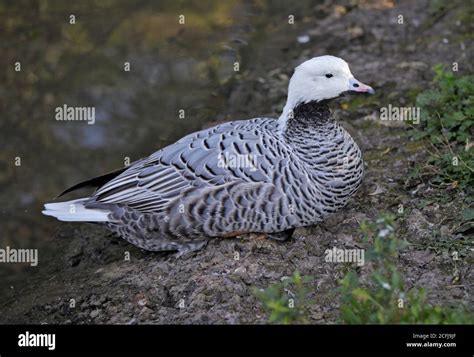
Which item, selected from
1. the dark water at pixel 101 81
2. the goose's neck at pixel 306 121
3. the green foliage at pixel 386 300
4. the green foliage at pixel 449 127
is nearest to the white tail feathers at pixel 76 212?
the dark water at pixel 101 81

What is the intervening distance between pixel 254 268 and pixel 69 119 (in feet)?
11.7

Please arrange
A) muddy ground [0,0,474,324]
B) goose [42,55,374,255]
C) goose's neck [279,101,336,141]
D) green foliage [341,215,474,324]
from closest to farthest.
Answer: green foliage [341,215,474,324] < muddy ground [0,0,474,324] < goose [42,55,374,255] < goose's neck [279,101,336,141]

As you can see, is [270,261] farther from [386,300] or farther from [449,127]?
[449,127]

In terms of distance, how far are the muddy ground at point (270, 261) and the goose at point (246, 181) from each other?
0.65 feet

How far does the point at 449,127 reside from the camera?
6.66 meters

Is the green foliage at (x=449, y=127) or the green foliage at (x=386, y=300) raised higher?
the green foliage at (x=449, y=127)

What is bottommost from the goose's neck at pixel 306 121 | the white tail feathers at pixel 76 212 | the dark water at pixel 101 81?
the white tail feathers at pixel 76 212

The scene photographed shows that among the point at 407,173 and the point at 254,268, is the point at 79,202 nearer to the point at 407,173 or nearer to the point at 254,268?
the point at 254,268

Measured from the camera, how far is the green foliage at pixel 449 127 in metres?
6.09

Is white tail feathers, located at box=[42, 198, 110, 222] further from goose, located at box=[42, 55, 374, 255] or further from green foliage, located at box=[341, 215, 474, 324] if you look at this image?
green foliage, located at box=[341, 215, 474, 324]

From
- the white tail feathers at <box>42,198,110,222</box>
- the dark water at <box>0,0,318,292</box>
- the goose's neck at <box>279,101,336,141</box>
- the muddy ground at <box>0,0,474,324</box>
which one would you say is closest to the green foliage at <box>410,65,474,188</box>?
the muddy ground at <box>0,0,474,324</box>

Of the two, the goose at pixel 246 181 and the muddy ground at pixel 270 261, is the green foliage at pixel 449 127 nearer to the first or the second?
the muddy ground at pixel 270 261

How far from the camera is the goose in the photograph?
5.66 metres

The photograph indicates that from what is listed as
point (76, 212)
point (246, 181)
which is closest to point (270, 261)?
point (246, 181)
